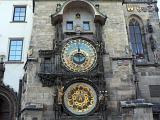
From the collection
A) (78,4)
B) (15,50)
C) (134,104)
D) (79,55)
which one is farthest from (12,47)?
(134,104)

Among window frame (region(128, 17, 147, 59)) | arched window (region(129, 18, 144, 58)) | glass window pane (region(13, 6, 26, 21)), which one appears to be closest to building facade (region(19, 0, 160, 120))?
window frame (region(128, 17, 147, 59))

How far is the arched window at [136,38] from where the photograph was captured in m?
19.2

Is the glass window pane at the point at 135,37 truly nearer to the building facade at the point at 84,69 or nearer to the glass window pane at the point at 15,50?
the building facade at the point at 84,69

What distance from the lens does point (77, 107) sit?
14312 mm

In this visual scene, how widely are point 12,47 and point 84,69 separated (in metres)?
6.09

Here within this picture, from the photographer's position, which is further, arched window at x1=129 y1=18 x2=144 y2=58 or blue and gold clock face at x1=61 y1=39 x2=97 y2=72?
arched window at x1=129 y1=18 x2=144 y2=58

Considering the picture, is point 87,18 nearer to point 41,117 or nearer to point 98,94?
point 98,94

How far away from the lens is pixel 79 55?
50.5 ft

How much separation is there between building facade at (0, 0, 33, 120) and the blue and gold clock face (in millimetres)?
3908

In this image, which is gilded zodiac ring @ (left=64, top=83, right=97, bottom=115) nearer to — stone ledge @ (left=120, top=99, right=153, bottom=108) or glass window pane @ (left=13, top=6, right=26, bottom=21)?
stone ledge @ (left=120, top=99, right=153, bottom=108)

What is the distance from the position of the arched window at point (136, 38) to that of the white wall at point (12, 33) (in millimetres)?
6457

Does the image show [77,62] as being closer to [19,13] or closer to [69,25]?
[69,25]

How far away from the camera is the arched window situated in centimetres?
1920

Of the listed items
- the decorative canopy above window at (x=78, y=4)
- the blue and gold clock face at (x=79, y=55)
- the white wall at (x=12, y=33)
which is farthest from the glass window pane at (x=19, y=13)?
the blue and gold clock face at (x=79, y=55)
